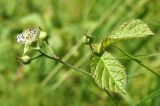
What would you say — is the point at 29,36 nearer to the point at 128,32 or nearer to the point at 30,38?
the point at 30,38

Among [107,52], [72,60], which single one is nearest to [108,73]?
[107,52]

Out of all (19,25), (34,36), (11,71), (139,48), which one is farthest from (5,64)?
(34,36)

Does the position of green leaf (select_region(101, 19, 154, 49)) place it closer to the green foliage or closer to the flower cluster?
the green foliage

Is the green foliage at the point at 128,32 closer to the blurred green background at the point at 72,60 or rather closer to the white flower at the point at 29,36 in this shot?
the white flower at the point at 29,36

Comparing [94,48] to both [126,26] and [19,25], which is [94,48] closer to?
[126,26]

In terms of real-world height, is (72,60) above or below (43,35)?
below

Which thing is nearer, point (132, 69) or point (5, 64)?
point (132, 69)

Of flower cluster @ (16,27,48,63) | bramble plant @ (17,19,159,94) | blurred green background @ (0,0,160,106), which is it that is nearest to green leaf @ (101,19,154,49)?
bramble plant @ (17,19,159,94)
